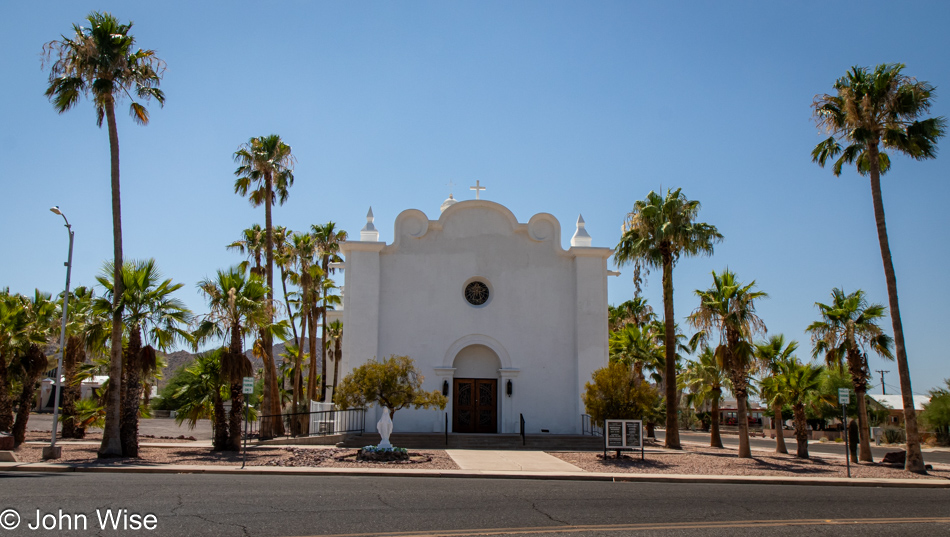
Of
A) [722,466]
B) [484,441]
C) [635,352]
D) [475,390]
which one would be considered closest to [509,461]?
[484,441]

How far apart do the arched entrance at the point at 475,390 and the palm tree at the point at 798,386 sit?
1063 centimetres

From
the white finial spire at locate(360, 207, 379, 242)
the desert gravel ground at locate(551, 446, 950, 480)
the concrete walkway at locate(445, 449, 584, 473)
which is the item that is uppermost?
the white finial spire at locate(360, 207, 379, 242)

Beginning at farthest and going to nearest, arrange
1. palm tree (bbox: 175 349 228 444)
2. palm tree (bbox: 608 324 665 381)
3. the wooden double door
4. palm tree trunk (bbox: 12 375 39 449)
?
palm tree (bbox: 608 324 665 381)
the wooden double door
palm tree trunk (bbox: 12 375 39 449)
palm tree (bbox: 175 349 228 444)

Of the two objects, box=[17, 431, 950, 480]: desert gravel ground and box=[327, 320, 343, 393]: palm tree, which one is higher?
box=[327, 320, 343, 393]: palm tree

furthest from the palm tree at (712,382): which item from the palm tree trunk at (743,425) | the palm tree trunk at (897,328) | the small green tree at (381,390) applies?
the small green tree at (381,390)

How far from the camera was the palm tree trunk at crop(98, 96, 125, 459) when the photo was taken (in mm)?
20078

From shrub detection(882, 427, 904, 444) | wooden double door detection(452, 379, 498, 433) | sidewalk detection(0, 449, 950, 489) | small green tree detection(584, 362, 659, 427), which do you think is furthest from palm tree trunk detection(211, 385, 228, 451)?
shrub detection(882, 427, 904, 444)

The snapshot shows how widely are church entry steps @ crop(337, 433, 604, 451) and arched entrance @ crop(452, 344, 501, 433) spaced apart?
223 cm

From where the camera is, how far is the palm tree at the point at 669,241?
88.1ft

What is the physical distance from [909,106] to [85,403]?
3121 cm

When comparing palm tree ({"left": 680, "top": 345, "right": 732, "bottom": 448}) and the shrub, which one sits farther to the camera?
the shrub

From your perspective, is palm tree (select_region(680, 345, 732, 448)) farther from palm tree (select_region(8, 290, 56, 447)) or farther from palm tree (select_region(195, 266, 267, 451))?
palm tree (select_region(8, 290, 56, 447))

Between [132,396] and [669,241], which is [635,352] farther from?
[132,396]

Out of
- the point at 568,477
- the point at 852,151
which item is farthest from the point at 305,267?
the point at 852,151
